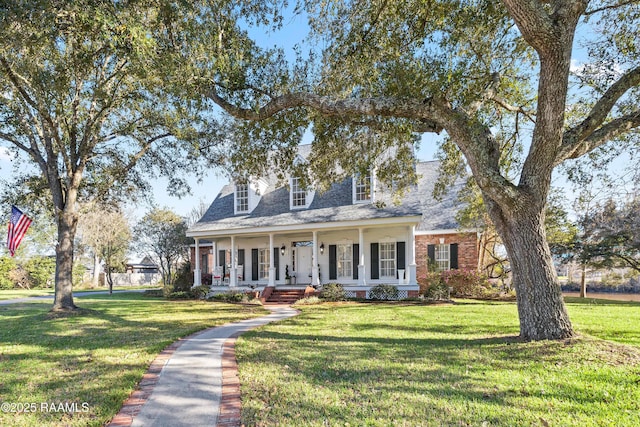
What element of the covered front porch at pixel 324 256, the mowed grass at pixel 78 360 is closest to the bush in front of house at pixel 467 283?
the covered front porch at pixel 324 256

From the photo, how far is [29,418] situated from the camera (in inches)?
147

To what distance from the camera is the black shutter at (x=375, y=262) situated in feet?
56.1

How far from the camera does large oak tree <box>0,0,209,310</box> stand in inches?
247

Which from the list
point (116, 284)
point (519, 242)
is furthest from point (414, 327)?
point (116, 284)

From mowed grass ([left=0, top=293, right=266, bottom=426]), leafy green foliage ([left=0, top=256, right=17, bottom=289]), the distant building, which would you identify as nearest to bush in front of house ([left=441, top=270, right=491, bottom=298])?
mowed grass ([left=0, top=293, right=266, bottom=426])

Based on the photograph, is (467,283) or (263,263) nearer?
(467,283)

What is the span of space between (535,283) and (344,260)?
12.2 metres

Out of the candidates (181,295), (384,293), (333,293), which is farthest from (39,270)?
(384,293)

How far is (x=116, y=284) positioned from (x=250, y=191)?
2282cm

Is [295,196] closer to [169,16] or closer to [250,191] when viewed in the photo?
[250,191]

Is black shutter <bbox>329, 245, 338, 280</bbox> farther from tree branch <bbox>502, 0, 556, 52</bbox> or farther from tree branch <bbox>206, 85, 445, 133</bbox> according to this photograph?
tree branch <bbox>502, 0, 556, 52</bbox>

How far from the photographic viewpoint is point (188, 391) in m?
4.38

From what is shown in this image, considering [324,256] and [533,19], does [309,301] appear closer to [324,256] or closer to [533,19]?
[324,256]

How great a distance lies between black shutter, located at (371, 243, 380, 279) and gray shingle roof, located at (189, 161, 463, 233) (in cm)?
204
